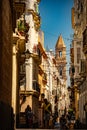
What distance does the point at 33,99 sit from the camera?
45688 mm

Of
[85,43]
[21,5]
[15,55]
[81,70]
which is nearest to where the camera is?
[21,5]

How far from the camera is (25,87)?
1746 inches

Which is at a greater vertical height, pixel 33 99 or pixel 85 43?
pixel 85 43

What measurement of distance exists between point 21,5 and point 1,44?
36.0 feet

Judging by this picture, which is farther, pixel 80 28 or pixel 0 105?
pixel 80 28

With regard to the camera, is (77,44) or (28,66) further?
(77,44)

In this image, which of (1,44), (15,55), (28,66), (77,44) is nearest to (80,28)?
(77,44)

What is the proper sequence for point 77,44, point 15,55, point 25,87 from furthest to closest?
point 77,44
point 25,87
point 15,55

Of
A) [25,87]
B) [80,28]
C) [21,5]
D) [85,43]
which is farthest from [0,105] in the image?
[80,28]

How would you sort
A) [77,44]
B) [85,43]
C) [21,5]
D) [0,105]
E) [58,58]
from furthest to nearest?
1. [58,58]
2. [77,44]
3. [85,43]
4. [21,5]
5. [0,105]

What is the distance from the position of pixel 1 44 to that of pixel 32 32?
104 ft

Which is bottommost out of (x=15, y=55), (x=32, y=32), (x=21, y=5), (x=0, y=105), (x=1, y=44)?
(x=0, y=105)

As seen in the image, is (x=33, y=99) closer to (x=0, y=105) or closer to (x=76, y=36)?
(x=76, y=36)

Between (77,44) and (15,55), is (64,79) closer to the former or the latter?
(77,44)
